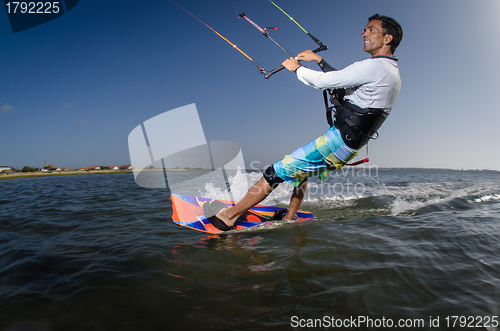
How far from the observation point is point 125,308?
197 centimetres

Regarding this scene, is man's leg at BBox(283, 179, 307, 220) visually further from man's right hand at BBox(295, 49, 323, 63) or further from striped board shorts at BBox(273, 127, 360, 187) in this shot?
man's right hand at BBox(295, 49, 323, 63)

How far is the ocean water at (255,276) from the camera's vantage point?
6.01 ft

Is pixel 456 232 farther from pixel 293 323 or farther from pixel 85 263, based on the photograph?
pixel 85 263

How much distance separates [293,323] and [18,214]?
717cm

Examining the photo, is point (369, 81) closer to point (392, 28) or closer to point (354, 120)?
point (354, 120)

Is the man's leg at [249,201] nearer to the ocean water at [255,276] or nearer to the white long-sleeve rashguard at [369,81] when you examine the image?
the ocean water at [255,276]

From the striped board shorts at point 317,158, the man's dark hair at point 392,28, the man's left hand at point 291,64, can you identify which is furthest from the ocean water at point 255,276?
the man's dark hair at point 392,28

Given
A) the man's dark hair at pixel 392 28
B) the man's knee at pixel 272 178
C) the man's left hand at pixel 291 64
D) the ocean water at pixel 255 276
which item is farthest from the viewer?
the man's knee at pixel 272 178

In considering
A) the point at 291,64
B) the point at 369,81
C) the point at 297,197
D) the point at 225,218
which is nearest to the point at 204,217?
the point at 225,218

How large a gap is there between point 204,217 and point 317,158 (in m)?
2.48

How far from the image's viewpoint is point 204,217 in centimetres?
446

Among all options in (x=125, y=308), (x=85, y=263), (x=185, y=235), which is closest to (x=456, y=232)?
(x=185, y=235)

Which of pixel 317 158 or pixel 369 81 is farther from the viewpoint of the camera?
pixel 317 158

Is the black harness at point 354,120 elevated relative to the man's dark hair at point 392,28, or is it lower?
lower
